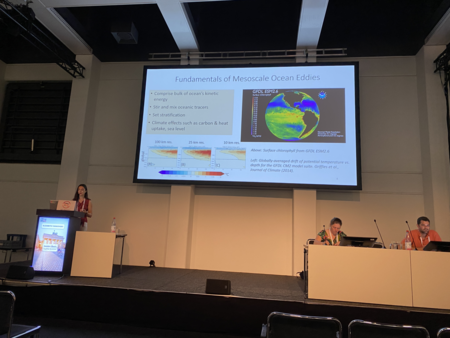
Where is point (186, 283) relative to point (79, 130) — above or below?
below

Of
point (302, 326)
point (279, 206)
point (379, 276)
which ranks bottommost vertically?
point (302, 326)

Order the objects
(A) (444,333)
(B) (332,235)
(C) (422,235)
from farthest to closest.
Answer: (B) (332,235)
(C) (422,235)
(A) (444,333)

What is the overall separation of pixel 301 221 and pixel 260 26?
129 inches

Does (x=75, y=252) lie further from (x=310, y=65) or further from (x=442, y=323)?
(x=310, y=65)

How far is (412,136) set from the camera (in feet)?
18.1

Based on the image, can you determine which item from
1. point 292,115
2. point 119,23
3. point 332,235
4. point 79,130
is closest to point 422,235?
point 332,235

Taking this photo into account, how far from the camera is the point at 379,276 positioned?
302cm

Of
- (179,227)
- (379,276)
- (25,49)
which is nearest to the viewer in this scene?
(379,276)

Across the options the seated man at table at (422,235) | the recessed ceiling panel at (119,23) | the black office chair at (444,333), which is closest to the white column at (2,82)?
the recessed ceiling panel at (119,23)

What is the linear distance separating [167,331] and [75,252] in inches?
62.5

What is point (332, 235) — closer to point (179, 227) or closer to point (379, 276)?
point (379, 276)

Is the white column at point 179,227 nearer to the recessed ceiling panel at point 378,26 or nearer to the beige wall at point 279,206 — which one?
the beige wall at point 279,206

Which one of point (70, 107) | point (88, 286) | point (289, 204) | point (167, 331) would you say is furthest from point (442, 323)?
point (70, 107)

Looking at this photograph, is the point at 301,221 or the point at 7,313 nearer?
the point at 7,313
